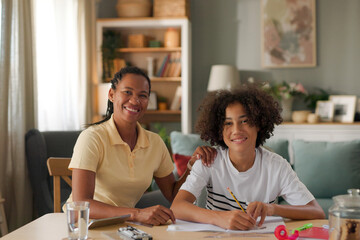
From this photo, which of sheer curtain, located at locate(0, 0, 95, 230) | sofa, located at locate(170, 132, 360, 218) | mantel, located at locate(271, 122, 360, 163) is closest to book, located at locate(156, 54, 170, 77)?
sheer curtain, located at locate(0, 0, 95, 230)

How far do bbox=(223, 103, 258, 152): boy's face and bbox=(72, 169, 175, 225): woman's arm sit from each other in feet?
1.30

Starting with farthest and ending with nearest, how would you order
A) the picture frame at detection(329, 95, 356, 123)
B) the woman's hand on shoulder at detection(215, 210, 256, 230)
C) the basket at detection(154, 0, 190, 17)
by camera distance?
1. the basket at detection(154, 0, 190, 17)
2. the picture frame at detection(329, 95, 356, 123)
3. the woman's hand on shoulder at detection(215, 210, 256, 230)

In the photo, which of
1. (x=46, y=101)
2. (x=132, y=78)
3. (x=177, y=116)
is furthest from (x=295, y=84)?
(x=132, y=78)

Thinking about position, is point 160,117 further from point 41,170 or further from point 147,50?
point 41,170

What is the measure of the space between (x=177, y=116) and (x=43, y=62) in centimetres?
190

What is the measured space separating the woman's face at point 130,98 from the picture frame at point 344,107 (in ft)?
11.7

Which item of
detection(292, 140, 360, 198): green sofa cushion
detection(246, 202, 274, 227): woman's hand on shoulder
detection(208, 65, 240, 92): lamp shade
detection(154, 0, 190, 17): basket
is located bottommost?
detection(292, 140, 360, 198): green sofa cushion

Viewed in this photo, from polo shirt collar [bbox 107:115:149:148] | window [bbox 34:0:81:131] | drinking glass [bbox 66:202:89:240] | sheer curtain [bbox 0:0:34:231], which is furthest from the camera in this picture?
window [bbox 34:0:81:131]

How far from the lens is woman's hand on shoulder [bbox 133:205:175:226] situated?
1530 millimetres

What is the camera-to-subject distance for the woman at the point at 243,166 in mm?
1752

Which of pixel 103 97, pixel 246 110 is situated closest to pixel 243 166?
pixel 246 110

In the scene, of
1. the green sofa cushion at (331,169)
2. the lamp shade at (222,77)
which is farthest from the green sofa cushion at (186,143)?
the lamp shade at (222,77)

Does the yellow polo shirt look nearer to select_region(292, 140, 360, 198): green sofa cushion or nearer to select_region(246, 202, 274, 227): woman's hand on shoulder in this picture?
select_region(246, 202, 274, 227): woman's hand on shoulder

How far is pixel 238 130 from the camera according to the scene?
177 cm
